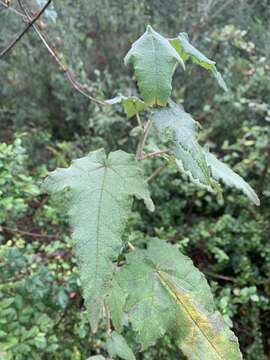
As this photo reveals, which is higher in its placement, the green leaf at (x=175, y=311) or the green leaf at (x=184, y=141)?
the green leaf at (x=184, y=141)

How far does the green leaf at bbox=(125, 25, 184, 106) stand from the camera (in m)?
0.66

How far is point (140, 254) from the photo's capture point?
77 centimetres

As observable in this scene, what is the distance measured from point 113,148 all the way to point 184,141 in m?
1.76

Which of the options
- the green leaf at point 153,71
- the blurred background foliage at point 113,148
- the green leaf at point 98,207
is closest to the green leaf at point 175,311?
the green leaf at point 98,207

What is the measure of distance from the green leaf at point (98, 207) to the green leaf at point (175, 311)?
0.12 m

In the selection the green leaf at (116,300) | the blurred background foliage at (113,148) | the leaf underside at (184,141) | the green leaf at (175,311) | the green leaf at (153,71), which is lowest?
the blurred background foliage at (113,148)

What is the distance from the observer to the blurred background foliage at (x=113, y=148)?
1.32 meters

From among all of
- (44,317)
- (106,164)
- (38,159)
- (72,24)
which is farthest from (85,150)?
(106,164)

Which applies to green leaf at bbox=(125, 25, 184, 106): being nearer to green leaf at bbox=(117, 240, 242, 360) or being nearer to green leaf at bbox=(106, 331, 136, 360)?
green leaf at bbox=(117, 240, 242, 360)

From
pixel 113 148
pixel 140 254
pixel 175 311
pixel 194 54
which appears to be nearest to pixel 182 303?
pixel 175 311

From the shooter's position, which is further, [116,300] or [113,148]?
[113,148]

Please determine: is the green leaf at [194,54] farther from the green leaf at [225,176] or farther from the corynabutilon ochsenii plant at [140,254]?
the green leaf at [225,176]

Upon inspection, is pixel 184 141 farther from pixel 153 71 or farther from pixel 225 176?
pixel 225 176

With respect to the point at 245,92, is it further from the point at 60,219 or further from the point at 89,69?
the point at 60,219
